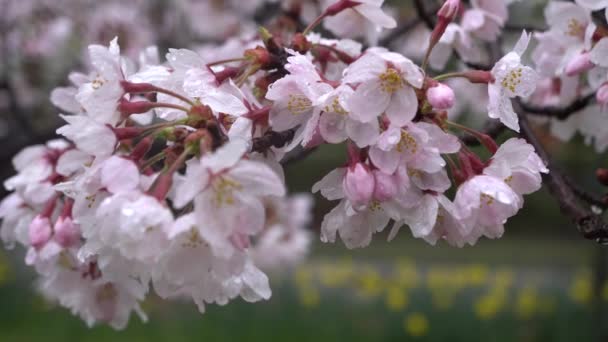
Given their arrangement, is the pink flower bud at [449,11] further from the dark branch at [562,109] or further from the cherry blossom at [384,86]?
the dark branch at [562,109]

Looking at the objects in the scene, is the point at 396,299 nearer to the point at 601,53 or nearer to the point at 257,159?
the point at 601,53

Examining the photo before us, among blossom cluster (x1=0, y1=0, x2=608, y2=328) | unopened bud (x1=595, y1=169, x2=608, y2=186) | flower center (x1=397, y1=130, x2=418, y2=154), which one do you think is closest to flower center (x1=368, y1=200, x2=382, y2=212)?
blossom cluster (x1=0, y1=0, x2=608, y2=328)

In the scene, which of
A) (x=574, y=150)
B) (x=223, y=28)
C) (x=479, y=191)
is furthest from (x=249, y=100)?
(x=574, y=150)

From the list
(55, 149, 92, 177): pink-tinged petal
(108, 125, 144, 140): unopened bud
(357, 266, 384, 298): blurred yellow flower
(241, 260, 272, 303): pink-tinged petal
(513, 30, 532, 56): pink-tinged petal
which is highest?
(108, 125, 144, 140): unopened bud

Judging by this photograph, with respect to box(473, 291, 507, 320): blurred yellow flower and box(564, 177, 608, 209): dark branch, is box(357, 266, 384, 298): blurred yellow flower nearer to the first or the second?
box(473, 291, 507, 320): blurred yellow flower

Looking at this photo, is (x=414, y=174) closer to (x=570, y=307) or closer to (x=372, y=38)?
(x=372, y=38)

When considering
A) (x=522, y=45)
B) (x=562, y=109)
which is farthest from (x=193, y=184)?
(x=562, y=109)

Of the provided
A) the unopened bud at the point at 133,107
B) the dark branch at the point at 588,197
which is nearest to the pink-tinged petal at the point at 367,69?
the unopened bud at the point at 133,107
